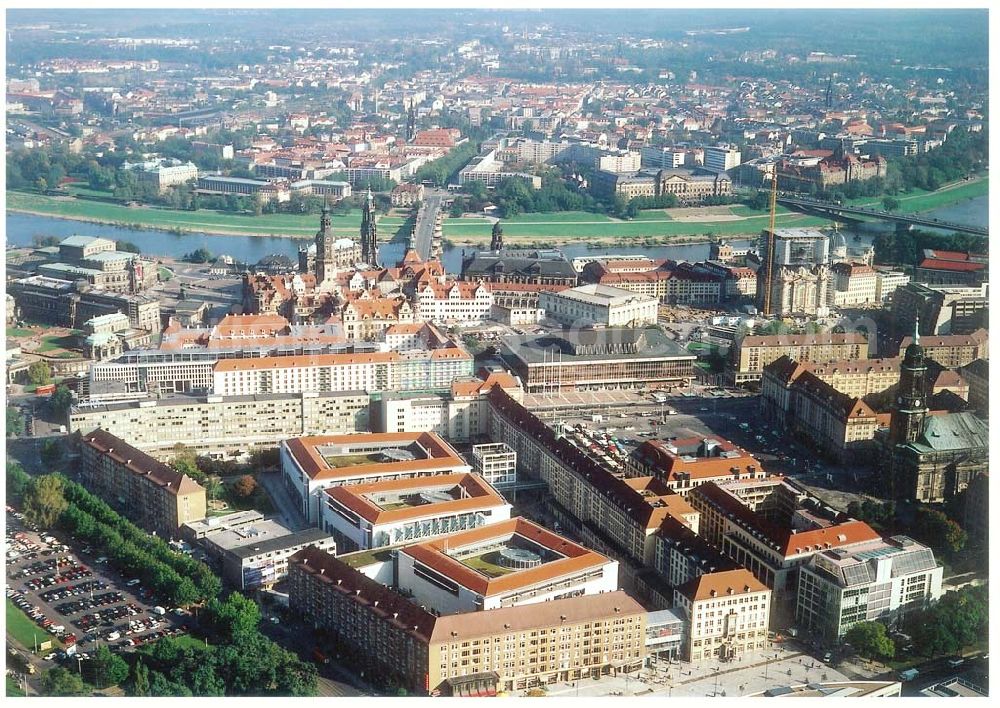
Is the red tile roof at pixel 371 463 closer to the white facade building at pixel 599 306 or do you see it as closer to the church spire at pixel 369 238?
the white facade building at pixel 599 306

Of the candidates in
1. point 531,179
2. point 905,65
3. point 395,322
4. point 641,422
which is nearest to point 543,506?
point 641,422

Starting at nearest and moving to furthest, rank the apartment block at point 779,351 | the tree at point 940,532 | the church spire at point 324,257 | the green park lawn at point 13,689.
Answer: the green park lawn at point 13,689 → the tree at point 940,532 → the apartment block at point 779,351 → the church spire at point 324,257

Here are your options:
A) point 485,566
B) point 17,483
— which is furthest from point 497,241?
point 485,566

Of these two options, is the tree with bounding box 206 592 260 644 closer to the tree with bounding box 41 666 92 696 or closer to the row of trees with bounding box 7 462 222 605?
the row of trees with bounding box 7 462 222 605

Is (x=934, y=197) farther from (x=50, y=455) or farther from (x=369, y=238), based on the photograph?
(x=50, y=455)

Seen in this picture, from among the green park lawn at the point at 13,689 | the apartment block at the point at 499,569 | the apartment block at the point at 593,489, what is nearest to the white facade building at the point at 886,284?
the apartment block at the point at 593,489

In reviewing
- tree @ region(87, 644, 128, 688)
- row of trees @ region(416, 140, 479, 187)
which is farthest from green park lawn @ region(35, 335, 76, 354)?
row of trees @ region(416, 140, 479, 187)

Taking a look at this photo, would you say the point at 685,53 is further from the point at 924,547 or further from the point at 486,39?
the point at 924,547
